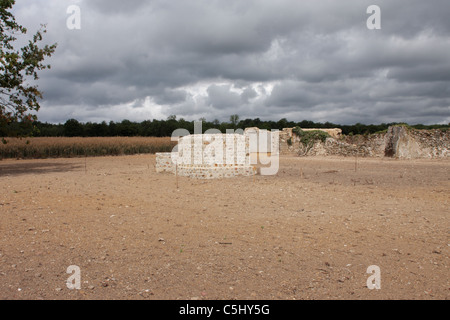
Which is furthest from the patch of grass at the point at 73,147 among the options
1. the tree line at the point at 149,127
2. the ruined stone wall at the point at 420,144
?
the ruined stone wall at the point at 420,144

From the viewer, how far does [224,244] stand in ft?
16.7

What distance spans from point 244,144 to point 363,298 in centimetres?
970

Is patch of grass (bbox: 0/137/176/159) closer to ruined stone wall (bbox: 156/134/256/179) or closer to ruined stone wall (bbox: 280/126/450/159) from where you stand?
ruined stone wall (bbox: 156/134/256/179)

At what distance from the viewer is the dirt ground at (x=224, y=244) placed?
371 centimetres

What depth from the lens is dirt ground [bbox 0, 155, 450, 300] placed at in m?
3.71

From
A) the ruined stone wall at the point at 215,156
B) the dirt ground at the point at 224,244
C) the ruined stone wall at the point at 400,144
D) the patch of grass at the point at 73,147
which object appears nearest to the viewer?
the dirt ground at the point at 224,244

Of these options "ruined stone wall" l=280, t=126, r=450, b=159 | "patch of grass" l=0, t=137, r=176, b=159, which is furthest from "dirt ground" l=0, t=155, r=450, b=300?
"patch of grass" l=0, t=137, r=176, b=159

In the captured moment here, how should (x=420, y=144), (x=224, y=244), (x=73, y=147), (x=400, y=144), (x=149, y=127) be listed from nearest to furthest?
1. (x=224, y=244)
2. (x=400, y=144)
3. (x=420, y=144)
4. (x=73, y=147)
5. (x=149, y=127)

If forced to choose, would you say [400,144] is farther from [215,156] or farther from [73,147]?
[73,147]

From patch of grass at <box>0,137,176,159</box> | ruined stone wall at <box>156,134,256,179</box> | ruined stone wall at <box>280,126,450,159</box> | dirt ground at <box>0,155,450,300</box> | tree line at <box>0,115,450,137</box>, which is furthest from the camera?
tree line at <box>0,115,450,137</box>

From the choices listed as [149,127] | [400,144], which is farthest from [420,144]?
[149,127]

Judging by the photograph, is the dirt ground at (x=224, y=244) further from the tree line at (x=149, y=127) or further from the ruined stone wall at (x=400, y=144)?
the tree line at (x=149, y=127)

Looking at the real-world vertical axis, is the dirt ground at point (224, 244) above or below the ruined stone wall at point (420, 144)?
below

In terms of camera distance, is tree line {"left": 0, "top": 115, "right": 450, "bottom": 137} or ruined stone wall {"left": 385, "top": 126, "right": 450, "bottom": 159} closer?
ruined stone wall {"left": 385, "top": 126, "right": 450, "bottom": 159}
